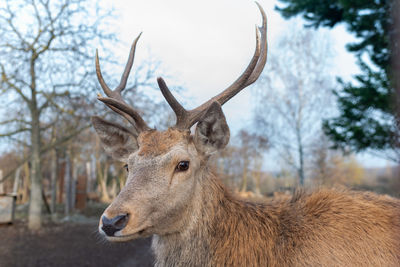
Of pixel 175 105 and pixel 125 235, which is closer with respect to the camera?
pixel 125 235

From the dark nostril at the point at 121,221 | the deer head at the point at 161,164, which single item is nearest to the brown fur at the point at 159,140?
the deer head at the point at 161,164

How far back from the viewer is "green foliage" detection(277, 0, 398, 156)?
9523 mm

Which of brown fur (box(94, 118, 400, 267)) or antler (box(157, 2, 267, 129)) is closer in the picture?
brown fur (box(94, 118, 400, 267))

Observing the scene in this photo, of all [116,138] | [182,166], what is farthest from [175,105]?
[116,138]

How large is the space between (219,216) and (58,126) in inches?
462

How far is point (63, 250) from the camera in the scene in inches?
341

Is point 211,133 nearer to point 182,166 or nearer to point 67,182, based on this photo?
point 182,166

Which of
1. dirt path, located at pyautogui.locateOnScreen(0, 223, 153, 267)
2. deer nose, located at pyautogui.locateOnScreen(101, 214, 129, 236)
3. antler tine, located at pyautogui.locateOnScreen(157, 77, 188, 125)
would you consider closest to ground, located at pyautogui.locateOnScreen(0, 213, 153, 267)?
dirt path, located at pyautogui.locateOnScreen(0, 223, 153, 267)

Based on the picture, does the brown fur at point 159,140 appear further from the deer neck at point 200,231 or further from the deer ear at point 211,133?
the deer neck at point 200,231

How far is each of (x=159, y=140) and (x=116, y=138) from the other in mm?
857

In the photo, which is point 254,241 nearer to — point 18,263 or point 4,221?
point 18,263

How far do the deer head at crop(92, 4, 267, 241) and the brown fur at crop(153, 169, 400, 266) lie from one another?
242 millimetres

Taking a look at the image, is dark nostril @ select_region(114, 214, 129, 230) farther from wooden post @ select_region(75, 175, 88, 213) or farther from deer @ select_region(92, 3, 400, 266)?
wooden post @ select_region(75, 175, 88, 213)

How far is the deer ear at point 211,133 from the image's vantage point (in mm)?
3158
